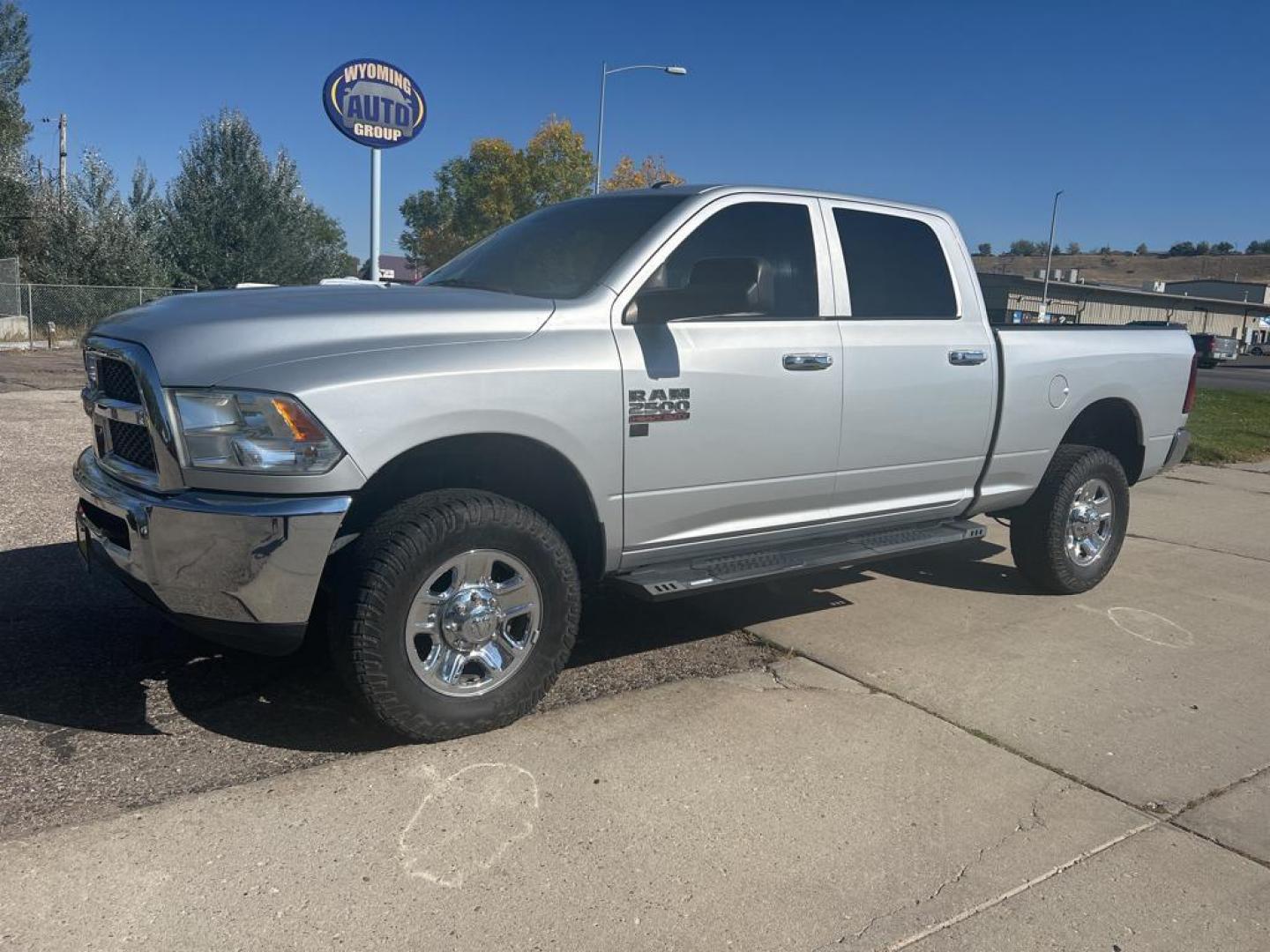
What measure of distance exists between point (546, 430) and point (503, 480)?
39 centimetres

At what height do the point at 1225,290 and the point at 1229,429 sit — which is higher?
the point at 1225,290

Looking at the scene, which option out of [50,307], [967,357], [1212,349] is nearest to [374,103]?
[967,357]

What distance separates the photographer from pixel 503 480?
377 centimetres

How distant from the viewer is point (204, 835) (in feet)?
9.31

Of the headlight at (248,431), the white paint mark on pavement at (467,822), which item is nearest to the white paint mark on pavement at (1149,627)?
the white paint mark on pavement at (467,822)

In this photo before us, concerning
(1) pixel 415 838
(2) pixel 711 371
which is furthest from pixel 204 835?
(2) pixel 711 371

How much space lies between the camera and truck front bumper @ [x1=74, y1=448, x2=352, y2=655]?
2951 mm

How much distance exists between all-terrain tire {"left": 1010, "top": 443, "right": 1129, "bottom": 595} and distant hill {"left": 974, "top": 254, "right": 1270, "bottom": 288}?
398 ft

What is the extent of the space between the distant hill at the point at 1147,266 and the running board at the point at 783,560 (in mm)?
122563

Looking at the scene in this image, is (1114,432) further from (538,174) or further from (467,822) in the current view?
(538,174)

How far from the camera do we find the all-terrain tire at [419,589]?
3.14 metres

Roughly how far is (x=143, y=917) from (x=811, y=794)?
1926 mm

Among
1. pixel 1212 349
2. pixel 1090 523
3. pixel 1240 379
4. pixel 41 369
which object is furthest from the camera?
pixel 1212 349

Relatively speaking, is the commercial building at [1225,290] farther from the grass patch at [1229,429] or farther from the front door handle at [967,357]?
the front door handle at [967,357]
